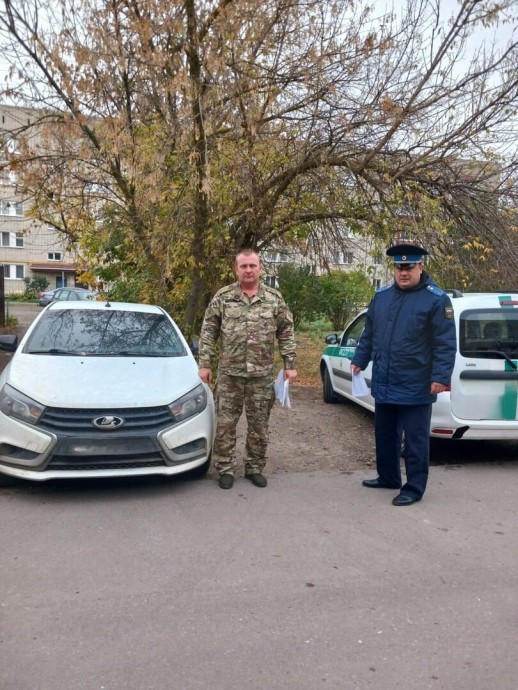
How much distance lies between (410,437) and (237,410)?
4.49 feet

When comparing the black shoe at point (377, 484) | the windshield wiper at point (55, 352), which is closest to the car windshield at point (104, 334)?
the windshield wiper at point (55, 352)

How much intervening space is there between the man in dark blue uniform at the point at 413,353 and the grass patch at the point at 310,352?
220 inches

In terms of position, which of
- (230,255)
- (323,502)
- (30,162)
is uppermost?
(30,162)

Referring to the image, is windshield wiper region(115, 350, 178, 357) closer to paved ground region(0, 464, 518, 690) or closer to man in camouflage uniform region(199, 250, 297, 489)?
A: man in camouflage uniform region(199, 250, 297, 489)

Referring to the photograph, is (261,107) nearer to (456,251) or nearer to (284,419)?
(456,251)

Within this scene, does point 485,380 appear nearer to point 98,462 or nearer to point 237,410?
point 237,410

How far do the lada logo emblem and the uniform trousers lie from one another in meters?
2.02

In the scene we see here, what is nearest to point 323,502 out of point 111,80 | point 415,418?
point 415,418

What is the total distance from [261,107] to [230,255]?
6.89 ft

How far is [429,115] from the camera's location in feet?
25.7

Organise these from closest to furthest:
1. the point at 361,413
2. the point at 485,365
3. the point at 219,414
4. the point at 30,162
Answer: the point at 219,414, the point at 485,365, the point at 361,413, the point at 30,162

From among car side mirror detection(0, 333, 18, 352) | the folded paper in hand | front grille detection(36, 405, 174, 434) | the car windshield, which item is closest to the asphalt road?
front grille detection(36, 405, 174, 434)

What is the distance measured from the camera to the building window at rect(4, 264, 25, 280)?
4850cm

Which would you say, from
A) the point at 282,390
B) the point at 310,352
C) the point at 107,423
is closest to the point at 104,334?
the point at 107,423
